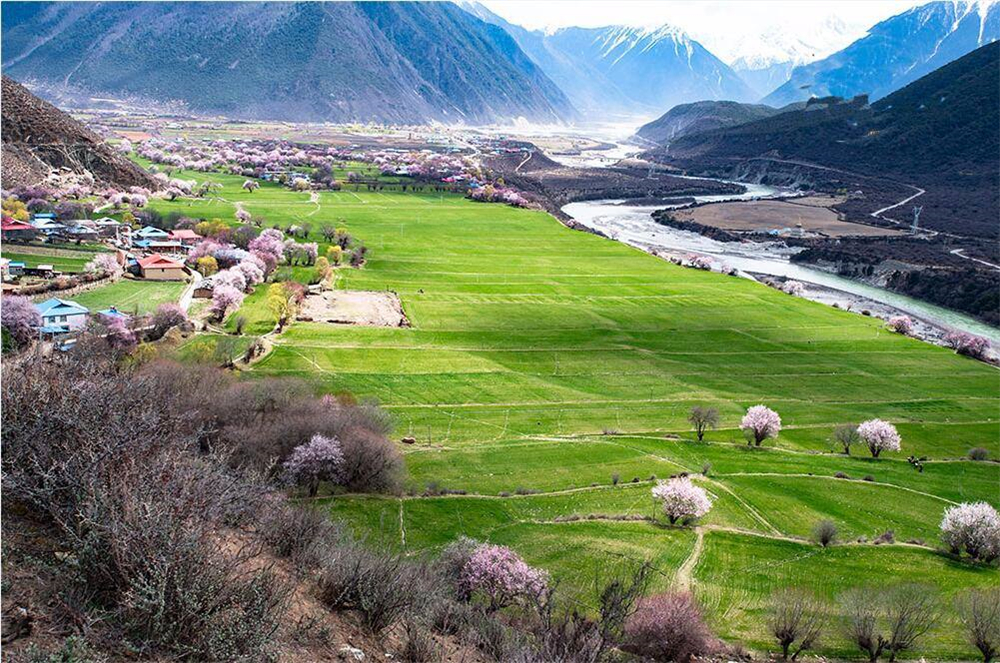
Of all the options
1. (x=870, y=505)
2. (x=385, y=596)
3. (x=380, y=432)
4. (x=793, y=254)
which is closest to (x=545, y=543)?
(x=380, y=432)

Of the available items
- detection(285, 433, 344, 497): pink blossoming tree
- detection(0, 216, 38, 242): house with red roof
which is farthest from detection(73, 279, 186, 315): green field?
detection(285, 433, 344, 497): pink blossoming tree

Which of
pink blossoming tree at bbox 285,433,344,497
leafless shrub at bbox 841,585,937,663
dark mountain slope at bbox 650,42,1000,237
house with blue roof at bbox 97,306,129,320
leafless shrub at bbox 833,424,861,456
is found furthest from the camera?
dark mountain slope at bbox 650,42,1000,237

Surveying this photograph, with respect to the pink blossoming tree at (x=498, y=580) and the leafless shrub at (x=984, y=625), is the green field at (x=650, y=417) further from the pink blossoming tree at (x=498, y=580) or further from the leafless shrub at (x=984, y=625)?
the pink blossoming tree at (x=498, y=580)

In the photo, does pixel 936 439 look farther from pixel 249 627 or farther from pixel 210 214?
pixel 210 214

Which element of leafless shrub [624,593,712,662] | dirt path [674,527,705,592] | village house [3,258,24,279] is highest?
village house [3,258,24,279]

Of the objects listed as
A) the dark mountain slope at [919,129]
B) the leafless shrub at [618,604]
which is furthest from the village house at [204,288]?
the dark mountain slope at [919,129]

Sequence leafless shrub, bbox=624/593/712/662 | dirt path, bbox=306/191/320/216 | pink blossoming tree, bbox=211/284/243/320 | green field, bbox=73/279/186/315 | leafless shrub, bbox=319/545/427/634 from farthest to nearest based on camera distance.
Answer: dirt path, bbox=306/191/320/216, pink blossoming tree, bbox=211/284/243/320, green field, bbox=73/279/186/315, leafless shrub, bbox=624/593/712/662, leafless shrub, bbox=319/545/427/634

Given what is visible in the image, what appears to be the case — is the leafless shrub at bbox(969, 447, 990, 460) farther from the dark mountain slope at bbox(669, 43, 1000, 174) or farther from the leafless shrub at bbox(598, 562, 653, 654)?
the dark mountain slope at bbox(669, 43, 1000, 174)
